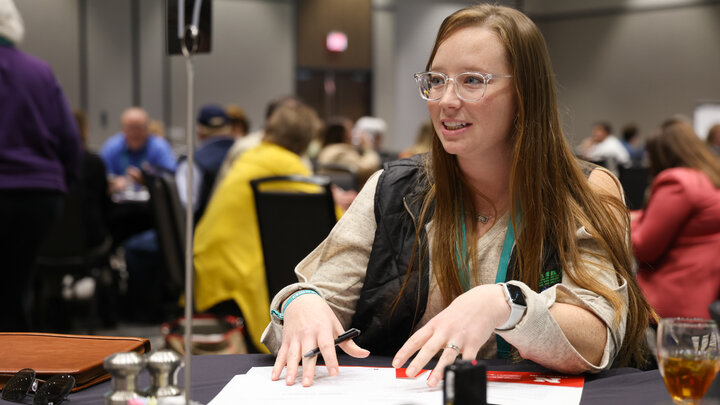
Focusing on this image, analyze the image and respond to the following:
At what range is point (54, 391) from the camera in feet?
3.70

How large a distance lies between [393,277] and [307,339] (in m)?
0.33

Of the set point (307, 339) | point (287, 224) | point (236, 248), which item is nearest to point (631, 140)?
point (236, 248)

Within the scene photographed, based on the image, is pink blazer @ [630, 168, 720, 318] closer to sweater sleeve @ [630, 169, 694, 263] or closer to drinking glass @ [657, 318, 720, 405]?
sweater sleeve @ [630, 169, 694, 263]

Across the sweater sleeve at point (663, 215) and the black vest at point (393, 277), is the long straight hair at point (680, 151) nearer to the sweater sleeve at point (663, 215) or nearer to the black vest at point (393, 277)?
the sweater sleeve at point (663, 215)

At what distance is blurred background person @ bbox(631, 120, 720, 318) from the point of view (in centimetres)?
335

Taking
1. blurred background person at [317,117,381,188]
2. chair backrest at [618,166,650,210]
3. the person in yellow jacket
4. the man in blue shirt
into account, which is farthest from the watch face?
the man in blue shirt

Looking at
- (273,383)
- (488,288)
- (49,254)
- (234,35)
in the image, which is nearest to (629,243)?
(488,288)

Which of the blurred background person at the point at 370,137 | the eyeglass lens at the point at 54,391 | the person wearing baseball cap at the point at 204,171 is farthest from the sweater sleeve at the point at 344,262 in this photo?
the blurred background person at the point at 370,137

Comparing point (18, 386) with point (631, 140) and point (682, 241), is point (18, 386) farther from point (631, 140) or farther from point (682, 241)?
Answer: point (631, 140)

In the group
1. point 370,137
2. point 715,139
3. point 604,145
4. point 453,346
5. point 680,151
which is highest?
point 680,151

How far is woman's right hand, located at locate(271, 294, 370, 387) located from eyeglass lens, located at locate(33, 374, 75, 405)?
306mm

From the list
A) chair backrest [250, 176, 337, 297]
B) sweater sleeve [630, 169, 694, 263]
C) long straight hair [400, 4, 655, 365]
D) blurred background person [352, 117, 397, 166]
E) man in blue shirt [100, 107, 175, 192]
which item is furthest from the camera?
Result: blurred background person [352, 117, 397, 166]

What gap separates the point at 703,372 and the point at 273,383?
24.5 inches

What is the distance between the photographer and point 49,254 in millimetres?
4703
